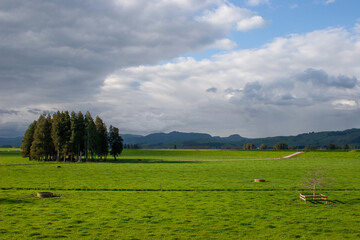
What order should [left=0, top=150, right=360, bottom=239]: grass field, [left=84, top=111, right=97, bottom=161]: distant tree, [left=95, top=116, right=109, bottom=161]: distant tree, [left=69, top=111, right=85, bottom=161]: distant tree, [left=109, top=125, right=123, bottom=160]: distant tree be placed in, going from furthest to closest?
1. [left=109, top=125, right=123, bottom=160]: distant tree
2. [left=95, top=116, right=109, bottom=161]: distant tree
3. [left=84, top=111, right=97, bottom=161]: distant tree
4. [left=69, top=111, right=85, bottom=161]: distant tree
5. [left=0, top=150, right=360, bottom=239]: grass field

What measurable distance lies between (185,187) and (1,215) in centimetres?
2632

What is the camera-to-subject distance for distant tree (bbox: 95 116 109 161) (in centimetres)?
13312

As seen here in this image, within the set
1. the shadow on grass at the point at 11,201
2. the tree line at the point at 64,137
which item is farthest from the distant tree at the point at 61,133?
the shadow on grass at the point at 11,201

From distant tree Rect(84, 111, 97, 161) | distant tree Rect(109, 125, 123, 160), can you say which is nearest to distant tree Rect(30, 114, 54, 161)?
distant tree Rect(84, 111, 97, 161)

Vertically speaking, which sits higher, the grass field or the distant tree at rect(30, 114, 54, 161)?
the distant tree at rect(30, 114, 54, 161)

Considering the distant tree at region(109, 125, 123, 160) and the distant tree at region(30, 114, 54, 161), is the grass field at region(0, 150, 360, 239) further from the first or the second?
the distant tree at region(109, 125, 123, 160)

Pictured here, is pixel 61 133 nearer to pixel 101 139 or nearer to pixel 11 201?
pixel 101 139

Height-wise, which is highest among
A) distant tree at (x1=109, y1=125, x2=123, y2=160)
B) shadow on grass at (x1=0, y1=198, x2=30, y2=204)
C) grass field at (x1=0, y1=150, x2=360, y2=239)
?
distant tree at (x1=109, y1=125, x2=123, y2=160)

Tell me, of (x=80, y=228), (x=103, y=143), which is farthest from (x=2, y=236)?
(x=103, y=143)

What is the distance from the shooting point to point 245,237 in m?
21.5

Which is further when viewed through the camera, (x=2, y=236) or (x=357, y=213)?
(x=357, y=213)

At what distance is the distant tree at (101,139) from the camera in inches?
5241

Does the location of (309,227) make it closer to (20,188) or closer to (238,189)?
(238,189)

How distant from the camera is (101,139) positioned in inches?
5492
